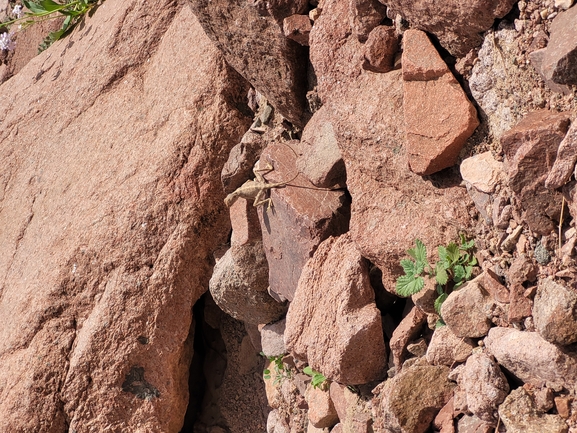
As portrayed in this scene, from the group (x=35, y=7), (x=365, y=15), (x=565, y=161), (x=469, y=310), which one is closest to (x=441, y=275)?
(x=469, y=310)

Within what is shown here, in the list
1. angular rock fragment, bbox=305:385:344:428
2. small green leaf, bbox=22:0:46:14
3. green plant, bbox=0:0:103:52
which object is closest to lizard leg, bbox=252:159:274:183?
angular rock fragment, bbox=305:385:344:428

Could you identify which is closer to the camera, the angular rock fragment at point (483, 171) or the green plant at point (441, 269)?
the angular rock fragment at point (483, 171)

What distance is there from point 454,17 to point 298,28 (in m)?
0.88

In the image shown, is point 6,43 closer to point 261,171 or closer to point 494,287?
point 261,171

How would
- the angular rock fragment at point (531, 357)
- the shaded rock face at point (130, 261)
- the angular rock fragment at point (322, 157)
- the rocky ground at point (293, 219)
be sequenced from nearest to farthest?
the angular rock fragment at point (531, 357) < the rocky ground at point (293, 219) < the angular rock fragment at point (322, 157) < the shaded rock face at point (130, 261)

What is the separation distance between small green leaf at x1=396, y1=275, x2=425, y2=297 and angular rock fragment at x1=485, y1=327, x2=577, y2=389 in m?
0.28

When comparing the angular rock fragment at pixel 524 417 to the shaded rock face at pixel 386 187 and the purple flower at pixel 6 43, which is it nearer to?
the shaded rock face at pixel 386 187

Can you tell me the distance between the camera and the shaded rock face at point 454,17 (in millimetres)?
2035

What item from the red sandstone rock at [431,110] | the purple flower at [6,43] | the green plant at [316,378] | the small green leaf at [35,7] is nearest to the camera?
the red sandstone rock at [431,110]

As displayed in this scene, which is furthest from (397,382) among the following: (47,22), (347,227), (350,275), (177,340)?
(47,22)

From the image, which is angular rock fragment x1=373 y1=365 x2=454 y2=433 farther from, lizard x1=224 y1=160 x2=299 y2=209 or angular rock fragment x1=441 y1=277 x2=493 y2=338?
lizard x1=224 y1=160 x2=299 y2=209

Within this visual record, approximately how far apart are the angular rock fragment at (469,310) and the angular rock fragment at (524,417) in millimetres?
229

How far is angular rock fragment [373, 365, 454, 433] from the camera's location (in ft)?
7.51

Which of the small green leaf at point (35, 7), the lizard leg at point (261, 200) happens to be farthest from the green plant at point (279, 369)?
the small green leaf at point (35, 7)
